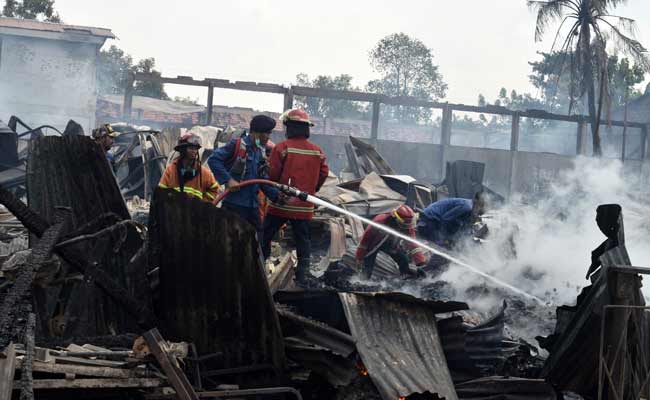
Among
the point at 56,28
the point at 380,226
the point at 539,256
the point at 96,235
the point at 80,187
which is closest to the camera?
the point at 96,235

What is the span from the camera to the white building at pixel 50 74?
25906 millimetres

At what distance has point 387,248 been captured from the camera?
8.57m

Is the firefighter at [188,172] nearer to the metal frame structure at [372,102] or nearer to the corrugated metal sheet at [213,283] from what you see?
the corrugated metal sheet at [213,283]

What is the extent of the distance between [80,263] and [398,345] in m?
2.10

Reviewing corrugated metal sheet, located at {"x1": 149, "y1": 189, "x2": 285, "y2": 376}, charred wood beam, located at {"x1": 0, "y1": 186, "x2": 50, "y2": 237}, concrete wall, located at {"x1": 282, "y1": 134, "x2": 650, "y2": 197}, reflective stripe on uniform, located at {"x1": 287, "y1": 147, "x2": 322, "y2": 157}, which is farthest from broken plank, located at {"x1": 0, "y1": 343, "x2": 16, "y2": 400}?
concrete wall, located at {"x1": 282, "y1": 134, "x2": 650, "y2": 197}

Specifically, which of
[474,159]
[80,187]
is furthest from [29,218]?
[474,159]

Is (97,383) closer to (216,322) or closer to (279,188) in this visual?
(216,322)

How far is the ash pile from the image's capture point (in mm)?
3865

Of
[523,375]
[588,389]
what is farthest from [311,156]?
[588,389]

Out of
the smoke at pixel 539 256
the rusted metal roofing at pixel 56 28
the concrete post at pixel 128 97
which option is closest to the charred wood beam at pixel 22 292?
the smoke at pixel 539 256

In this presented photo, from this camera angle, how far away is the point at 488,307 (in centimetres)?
752

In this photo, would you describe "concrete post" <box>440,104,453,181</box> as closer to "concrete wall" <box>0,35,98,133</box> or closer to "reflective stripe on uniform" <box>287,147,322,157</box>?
"concrete wall" <box>0,35,98,133</box>

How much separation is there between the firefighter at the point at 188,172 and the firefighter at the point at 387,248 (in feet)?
8.63

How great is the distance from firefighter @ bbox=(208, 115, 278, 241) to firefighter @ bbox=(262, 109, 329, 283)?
0.13 m
